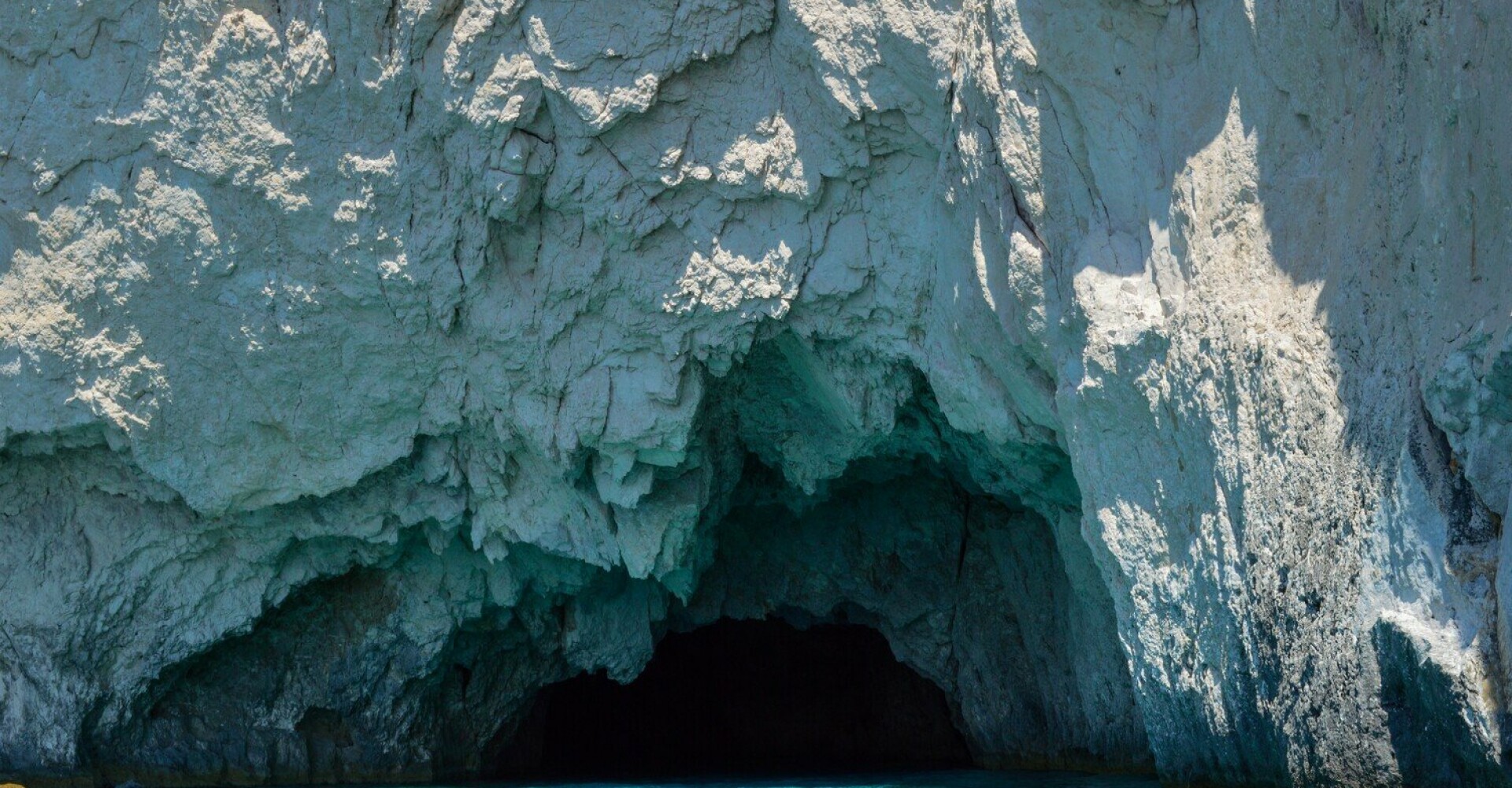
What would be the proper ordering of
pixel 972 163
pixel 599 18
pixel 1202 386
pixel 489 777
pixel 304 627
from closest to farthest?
pixel 1202 386, pixel 972 163, pixel 599 18, pixel 304 627, pixel 489 777

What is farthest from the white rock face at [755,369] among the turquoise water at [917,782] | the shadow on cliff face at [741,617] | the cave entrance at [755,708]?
the cave entrance at [755,708]

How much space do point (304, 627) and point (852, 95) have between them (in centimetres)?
672

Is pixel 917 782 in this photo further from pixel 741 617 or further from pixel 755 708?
pixel 755 708

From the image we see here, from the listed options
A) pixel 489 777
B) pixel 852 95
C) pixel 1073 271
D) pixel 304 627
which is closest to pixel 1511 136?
pixel 1073 271

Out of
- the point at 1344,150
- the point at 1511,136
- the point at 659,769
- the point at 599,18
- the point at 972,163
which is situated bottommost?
the point at 659,769

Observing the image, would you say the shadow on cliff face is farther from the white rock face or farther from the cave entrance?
the cave entrance

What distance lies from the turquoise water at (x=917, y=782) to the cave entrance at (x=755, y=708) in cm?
292

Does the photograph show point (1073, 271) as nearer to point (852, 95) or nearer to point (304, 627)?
point (852, 95)

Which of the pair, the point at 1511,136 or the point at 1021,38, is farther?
the point at 1021,38

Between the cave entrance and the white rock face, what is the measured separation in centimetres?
333

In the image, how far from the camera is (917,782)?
11383 millimetres

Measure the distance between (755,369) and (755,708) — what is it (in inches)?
329

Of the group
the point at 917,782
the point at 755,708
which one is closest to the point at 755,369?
the point at 917,782

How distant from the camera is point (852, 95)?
8.67 m
